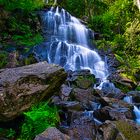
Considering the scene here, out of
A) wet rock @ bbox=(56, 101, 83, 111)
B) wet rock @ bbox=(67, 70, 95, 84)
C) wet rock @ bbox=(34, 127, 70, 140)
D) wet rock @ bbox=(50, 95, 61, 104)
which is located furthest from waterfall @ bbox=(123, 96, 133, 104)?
wet rock @ bbox=(34, 127, 70, 140)

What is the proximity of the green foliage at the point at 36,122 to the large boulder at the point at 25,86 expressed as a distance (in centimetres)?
26

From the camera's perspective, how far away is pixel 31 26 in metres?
20.6

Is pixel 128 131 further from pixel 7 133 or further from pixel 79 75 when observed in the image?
pixel 79 75

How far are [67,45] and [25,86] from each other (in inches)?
450

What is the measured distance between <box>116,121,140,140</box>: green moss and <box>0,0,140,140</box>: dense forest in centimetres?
56

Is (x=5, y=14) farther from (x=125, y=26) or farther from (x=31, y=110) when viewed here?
(x=31, y=110)

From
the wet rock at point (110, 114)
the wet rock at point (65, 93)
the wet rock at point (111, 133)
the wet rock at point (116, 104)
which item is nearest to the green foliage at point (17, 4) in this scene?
the wet rock at point (65, 93)

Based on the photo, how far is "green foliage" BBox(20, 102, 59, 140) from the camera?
23.3 feet

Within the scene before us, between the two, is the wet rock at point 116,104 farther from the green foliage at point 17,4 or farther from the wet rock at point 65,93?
the green foliage at point 17,4

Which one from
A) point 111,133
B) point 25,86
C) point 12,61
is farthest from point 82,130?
point 12,61

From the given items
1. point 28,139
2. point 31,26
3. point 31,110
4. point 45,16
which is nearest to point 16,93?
point 31,110

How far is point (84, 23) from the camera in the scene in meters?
23.3

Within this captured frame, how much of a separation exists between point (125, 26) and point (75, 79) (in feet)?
37.4

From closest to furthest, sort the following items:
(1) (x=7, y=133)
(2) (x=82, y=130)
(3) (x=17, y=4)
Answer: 1. (1) (x=7, y=133)
2. (2) (x=82, y=130)
3. (3) (x=17, y=4)
